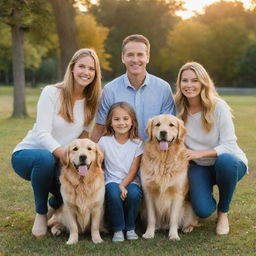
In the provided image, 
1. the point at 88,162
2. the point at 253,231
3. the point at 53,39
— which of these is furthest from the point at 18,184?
the point at 53,39

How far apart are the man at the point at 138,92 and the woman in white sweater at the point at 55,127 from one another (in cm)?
18

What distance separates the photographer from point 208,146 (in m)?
4.51

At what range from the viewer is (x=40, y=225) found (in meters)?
4.32

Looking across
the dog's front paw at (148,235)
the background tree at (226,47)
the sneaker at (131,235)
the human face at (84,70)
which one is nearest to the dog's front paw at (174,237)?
the dog's front paw at (148,235)

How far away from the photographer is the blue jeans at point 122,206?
4.12 meters

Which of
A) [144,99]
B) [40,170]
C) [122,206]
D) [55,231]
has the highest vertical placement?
[144,99]

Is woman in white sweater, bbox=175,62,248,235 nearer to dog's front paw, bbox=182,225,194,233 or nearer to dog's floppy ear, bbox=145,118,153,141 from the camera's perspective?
dog's front paw, bbox=182,225,194,233

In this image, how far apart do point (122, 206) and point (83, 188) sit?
414 millimetres

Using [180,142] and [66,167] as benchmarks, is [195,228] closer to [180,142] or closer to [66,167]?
[180,142]

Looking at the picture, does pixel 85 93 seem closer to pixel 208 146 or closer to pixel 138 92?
pixel 138 92

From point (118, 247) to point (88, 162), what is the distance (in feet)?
2.56

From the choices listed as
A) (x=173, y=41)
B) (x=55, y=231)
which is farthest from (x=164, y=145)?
(x=173, y=41)

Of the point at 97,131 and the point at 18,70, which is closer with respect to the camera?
the point at 97,131

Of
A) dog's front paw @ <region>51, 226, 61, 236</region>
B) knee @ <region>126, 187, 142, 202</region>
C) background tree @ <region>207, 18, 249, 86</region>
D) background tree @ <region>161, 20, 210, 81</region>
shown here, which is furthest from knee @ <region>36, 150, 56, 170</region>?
background tree @ <region>207, 18, 249, 86</region>
